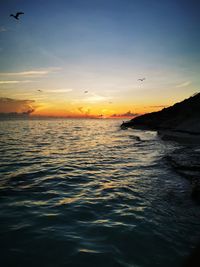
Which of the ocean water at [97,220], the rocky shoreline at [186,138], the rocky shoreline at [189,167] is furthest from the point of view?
the rocky shoreline at [186,138]

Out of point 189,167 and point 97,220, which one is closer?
point 97,220

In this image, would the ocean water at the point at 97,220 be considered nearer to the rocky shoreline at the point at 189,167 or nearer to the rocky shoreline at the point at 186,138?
the rocky shoreline at the point at 189,167

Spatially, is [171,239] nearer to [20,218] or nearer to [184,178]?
[20,218]

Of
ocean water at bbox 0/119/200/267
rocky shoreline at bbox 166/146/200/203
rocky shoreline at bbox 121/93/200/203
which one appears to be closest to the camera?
ocean water at bbox 0/119/200/267

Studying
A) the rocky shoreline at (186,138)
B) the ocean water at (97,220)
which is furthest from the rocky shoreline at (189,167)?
the ocean water at (97,220)

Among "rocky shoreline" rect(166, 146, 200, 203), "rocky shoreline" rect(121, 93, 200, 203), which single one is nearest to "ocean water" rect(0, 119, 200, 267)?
"rocky shoreline" rect(166, 146, 200, 203)

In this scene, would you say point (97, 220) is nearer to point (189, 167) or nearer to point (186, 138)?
point (189, 167)

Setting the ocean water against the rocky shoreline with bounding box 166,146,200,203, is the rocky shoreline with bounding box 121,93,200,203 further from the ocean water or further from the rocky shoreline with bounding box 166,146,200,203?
the ocean water

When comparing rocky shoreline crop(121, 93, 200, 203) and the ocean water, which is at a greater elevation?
rocky shoreline crop(121, 93, 200, 203)

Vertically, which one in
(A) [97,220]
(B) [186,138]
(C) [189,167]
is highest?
(B) [186,138]

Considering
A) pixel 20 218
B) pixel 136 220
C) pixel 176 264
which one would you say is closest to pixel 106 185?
pixel 136 220

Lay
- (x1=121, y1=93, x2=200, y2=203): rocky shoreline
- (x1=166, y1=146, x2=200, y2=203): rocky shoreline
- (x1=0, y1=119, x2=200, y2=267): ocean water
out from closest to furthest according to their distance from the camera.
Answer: (x1=0, y1=119, x2=200, y2=267): ocean water, (x1=166, y1=146, x2=200, y2=203): rocky shoreline, (x1=121, y1=93, x2=200, y2=203): rocky shoreline

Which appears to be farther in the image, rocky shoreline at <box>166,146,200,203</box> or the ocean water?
rocky shoreline at <box>166,146,200,203</box>

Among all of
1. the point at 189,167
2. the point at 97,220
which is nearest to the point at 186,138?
the point at 189,167
